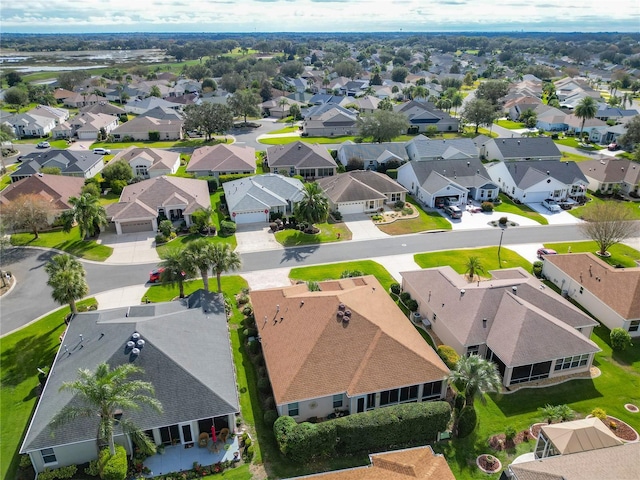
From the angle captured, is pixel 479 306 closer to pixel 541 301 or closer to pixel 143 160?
pixel 541 301

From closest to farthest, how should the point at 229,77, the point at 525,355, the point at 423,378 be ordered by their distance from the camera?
the point at 423,378
the point at 525,355
the point at 229,77

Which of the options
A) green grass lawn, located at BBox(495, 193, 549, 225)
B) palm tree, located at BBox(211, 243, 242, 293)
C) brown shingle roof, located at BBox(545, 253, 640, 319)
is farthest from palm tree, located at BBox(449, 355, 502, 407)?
green grass lawn, located at BBox(495, 193, 549, 225)

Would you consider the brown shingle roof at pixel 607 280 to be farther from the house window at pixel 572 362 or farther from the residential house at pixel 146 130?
the residential house at pixel 146 130

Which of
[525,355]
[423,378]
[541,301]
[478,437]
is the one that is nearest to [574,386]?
[525,355]

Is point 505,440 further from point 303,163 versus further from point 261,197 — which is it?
point 303,163

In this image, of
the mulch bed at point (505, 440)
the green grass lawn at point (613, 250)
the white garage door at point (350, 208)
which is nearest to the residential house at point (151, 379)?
the mulch bed at point (505, 440)

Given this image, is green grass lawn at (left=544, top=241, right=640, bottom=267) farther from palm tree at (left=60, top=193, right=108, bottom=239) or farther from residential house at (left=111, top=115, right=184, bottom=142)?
residential house at (left=111, top=115, right=184, bottom=142)

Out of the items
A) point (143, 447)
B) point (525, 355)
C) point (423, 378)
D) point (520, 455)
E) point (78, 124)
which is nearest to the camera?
point (143, 447)
